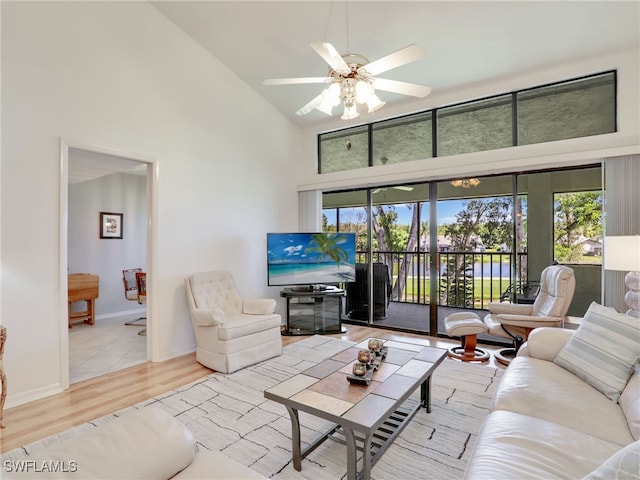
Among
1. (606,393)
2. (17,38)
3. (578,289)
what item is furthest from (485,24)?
(17,38)

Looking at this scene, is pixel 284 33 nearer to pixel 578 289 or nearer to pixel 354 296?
pixel 354 296

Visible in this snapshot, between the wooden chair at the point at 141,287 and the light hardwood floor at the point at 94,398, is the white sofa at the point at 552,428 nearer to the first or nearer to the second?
the light hardwood floor at the point at 94,398

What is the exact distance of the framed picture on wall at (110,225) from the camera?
225 inches

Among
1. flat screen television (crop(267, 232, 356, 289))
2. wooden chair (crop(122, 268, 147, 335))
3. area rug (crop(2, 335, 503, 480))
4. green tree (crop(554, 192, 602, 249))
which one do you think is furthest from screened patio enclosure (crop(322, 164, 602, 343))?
wooden chair (crop(122, 268, 147, 335))

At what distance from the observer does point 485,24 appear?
307 centimetres

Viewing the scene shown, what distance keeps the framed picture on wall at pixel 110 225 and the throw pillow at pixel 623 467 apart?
664 cm

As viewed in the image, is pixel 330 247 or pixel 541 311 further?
pixel 330 247

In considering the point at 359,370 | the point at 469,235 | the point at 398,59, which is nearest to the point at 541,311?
the point at 469,235

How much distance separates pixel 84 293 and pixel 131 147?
9.48ft

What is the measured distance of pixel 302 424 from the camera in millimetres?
2312

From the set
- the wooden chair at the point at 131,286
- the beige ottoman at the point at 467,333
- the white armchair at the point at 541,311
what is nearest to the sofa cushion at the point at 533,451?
the white armchair at the point at 541,311

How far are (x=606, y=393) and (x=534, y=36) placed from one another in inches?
123

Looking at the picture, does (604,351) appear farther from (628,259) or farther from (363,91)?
(363,91)

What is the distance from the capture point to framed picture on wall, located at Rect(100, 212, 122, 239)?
5723 millimetres
